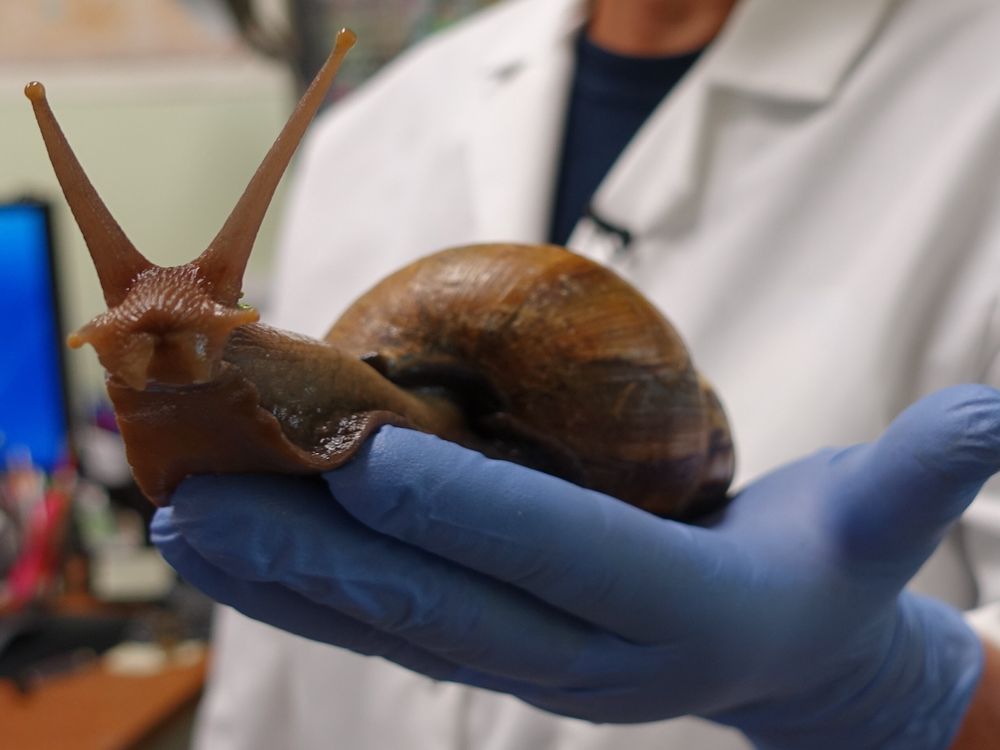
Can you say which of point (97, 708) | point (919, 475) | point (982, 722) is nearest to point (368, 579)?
point (919, 475)

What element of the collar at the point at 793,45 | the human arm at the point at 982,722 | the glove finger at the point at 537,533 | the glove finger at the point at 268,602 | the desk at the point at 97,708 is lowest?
the desk at the point at 97,708

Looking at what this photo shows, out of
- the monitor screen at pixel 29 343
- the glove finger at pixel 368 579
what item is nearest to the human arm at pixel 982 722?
the glove finger at pixel 368 579

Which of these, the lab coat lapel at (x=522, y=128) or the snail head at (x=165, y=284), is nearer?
the snail head at (x=165, y=284)

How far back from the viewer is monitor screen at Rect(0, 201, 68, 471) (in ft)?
5.42

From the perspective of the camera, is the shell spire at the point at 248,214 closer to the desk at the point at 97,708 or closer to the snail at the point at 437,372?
the snail at the point at 437,372

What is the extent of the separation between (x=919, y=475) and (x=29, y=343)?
155 centimetres

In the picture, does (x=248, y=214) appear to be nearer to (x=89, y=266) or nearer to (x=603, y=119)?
(x=603, y=119)

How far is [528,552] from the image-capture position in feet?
1.73

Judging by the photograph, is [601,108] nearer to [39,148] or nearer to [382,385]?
[382,385]

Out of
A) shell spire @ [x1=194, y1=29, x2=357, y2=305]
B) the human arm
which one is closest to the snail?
shell spire @ [x1=194, y1=29, x2=357, y2=305]

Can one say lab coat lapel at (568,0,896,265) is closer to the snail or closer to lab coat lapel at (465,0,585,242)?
lab coat lapel at (465,0,585,242)

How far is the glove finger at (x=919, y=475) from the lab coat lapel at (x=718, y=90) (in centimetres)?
39

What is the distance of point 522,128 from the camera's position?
3.46ft

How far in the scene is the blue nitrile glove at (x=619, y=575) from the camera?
1.68 feet
